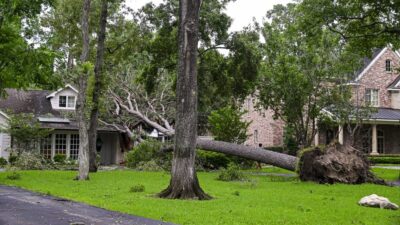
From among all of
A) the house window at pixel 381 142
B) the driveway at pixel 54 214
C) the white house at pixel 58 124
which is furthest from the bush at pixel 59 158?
the house window at pixel 381 142

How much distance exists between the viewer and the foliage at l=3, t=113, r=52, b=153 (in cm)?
3238

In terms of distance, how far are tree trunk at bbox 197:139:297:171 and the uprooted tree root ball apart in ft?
6.20

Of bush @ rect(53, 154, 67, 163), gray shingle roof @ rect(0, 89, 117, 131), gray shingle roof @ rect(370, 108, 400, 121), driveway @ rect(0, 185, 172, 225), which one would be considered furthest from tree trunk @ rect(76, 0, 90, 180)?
gray shingle roof @ rect(370, 108, 400, 121)

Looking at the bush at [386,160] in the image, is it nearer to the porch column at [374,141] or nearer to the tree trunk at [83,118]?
the porch column at [374,141]

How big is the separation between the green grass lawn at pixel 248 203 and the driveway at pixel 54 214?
0.51 m

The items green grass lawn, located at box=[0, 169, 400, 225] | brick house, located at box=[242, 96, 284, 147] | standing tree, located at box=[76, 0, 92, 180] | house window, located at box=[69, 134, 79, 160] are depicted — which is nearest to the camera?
green grass lawn, located at box=[0, 169, 400, 225]

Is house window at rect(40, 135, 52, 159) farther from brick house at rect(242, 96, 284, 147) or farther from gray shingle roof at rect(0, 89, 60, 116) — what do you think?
brick house at rect(242, 96, 284, 147)

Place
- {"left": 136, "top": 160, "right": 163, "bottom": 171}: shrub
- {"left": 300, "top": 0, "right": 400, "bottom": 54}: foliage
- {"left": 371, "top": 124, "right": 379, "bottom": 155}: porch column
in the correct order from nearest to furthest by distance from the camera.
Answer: {"left": 300, "top": 0, "right": 400, "bottom": 54}: foliage → {"left": 136, "top": 160, "right": 163, "bottom": 171}: shrub → {"left": 371, "top": 124, "right": 379, "bottom": 155}: porch column

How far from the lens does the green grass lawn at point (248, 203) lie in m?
10.8

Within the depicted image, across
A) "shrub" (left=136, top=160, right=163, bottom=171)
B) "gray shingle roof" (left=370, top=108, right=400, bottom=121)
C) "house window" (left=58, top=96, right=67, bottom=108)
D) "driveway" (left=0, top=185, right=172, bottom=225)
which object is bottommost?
"shrub" (left=136, top=160, right=163, bottom=171)

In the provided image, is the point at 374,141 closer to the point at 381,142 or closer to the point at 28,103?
the point at 381,142

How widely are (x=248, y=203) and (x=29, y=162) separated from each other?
731 inches

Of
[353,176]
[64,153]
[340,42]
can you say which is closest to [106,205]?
[353,176]

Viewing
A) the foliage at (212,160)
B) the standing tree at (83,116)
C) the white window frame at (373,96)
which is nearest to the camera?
the standing tree at (83,116)
